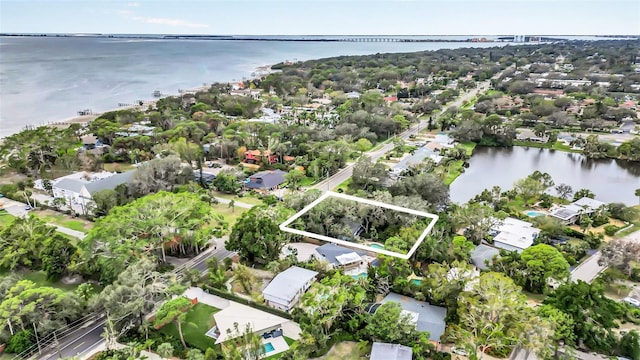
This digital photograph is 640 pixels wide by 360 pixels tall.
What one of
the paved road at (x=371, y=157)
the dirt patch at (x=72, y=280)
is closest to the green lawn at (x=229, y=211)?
the paved road at (x=371, y=157)

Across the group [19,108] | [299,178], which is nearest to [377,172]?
[299,178]

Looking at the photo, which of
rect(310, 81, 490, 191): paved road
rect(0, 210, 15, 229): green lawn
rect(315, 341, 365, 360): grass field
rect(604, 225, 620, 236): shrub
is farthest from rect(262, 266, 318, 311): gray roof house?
rect(0, 210, 15, 229): green lawn

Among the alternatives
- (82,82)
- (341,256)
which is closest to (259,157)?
(341,256)

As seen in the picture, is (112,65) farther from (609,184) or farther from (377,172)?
(609,184)

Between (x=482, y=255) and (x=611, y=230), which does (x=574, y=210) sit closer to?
(x=611, y=230)

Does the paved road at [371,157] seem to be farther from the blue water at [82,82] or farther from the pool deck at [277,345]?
the blue water at [82,82]

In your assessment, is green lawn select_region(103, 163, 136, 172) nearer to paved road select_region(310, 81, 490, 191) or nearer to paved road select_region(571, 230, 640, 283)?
paved road select_region(310, 81, 490, 191)
